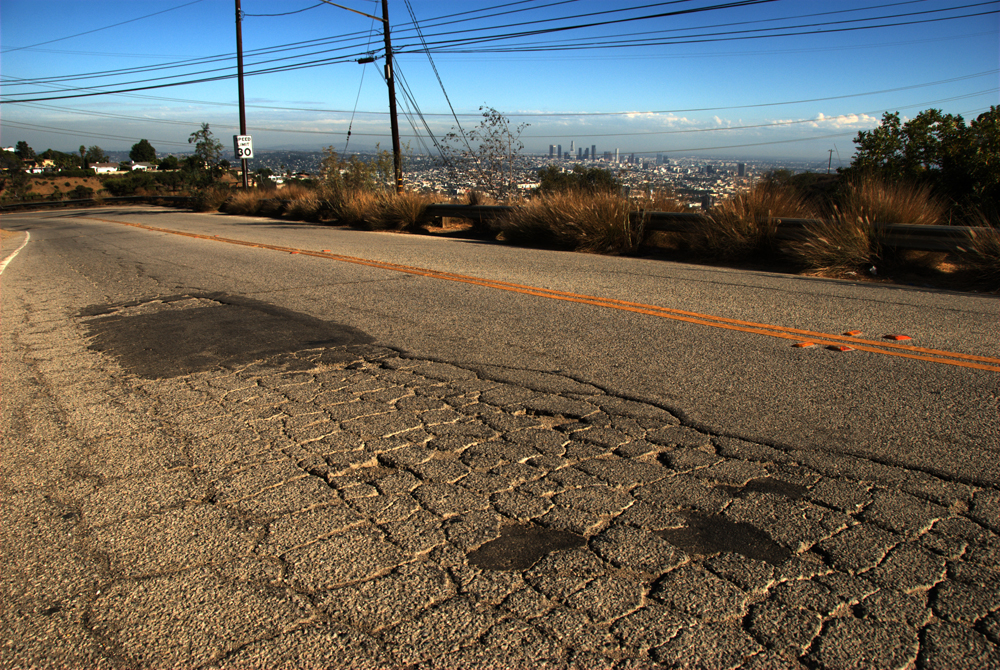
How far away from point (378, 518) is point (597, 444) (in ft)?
4.09

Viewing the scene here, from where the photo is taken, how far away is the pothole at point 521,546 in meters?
2.55

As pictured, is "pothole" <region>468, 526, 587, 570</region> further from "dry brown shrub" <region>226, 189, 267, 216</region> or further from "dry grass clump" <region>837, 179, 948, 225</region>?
"dry brown shrub" <region>226, 189, 267, 216</region>

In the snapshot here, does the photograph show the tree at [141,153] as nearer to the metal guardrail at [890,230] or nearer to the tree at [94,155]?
the tree at [94,155]

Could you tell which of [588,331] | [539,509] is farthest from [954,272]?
[539,509]

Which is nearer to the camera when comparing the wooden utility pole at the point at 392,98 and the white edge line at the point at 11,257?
the white edge line at the point at 11,257

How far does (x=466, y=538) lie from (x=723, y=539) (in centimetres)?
101

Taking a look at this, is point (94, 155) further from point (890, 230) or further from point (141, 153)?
point (890, 230)

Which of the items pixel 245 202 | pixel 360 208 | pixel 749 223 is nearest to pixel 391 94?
pixel 360 208

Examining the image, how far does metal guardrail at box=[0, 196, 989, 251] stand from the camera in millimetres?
8469

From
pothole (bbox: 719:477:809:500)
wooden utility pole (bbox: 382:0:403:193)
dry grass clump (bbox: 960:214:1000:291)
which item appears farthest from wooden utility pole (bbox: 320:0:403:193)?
pothole (bbox: 719:477:809:500)

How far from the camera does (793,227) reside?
9836mm

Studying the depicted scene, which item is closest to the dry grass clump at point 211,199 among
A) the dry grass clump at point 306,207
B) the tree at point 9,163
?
the dry grass clump at point 306,207

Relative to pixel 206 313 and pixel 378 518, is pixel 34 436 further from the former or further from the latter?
pixel 206 313

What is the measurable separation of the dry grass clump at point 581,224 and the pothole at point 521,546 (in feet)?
30.4
